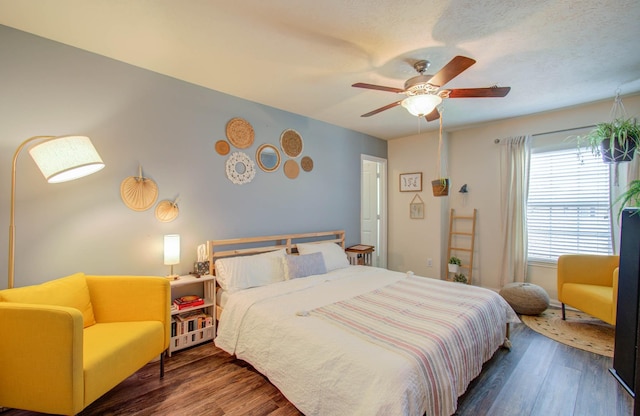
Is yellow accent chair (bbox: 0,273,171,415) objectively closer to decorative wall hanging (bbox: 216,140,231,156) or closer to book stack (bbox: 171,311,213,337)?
book stack (bbox: 171,311,213,337)

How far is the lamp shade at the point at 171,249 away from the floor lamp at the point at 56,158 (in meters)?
0.88

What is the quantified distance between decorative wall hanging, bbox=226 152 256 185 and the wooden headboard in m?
0.70

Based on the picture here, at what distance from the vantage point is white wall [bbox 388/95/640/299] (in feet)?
12.7

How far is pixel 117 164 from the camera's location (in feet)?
8.10

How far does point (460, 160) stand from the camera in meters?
4.58

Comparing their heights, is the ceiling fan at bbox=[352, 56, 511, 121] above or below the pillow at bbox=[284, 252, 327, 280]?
above

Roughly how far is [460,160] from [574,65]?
2188 millimetres

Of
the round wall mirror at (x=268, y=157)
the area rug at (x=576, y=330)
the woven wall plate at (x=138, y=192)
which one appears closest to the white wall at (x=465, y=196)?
the area rug at (x=576, y=330)

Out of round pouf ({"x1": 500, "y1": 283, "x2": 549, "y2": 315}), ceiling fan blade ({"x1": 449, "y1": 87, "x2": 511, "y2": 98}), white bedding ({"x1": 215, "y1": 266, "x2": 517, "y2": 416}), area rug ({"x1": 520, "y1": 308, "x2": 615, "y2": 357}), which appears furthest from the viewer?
round pouf ({"x1": 500, "y1": 283, "x2": 549, "y2": 315})

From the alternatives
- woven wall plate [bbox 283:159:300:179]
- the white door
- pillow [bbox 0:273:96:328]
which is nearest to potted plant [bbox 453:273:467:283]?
the white door

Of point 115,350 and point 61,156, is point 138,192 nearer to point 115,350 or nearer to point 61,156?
point 61,156

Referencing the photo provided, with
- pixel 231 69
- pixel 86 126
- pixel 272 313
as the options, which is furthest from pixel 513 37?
pixel 86 126

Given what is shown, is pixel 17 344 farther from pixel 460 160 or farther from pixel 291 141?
pixel 460 160

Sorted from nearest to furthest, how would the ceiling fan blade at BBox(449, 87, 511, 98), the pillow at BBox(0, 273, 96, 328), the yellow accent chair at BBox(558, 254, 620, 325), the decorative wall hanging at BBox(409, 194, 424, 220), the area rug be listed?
the pillow at BBox(0, 273, 96, 328) → the ceiling fan blade at BBox(449, 87, 511, 98) → the area rug → the yellow accent chair at BBox(558, 254, 620, 325) → the decorative wall hanging at BBox(409, 194, 424, 220)
